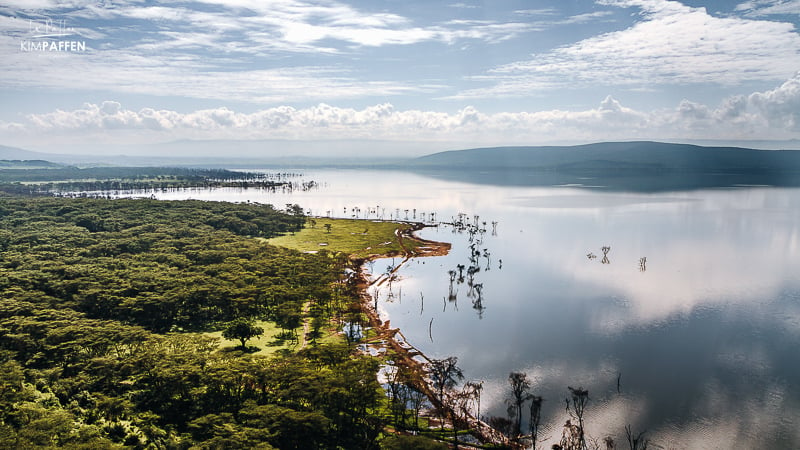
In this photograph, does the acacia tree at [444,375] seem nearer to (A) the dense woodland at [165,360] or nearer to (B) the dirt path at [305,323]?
(A) the dense woodland at [165,360]

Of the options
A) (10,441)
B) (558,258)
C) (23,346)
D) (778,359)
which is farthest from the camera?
(558,258)

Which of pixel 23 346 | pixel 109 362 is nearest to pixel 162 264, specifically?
pixel 23 346

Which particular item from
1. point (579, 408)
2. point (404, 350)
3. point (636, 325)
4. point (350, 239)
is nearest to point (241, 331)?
point (404, 350)

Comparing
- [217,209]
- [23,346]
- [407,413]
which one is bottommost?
[407,413]

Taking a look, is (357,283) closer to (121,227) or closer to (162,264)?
(162,264)

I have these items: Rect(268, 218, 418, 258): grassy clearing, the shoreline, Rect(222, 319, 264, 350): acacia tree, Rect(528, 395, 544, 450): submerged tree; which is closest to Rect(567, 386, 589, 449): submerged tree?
Rect(528, 395, 544, 450): submerged tree

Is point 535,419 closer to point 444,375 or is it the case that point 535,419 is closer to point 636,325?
point 444,375

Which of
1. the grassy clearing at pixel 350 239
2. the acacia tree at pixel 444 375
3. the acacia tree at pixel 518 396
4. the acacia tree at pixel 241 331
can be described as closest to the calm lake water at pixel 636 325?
the acacia tree at pixel 518 396
